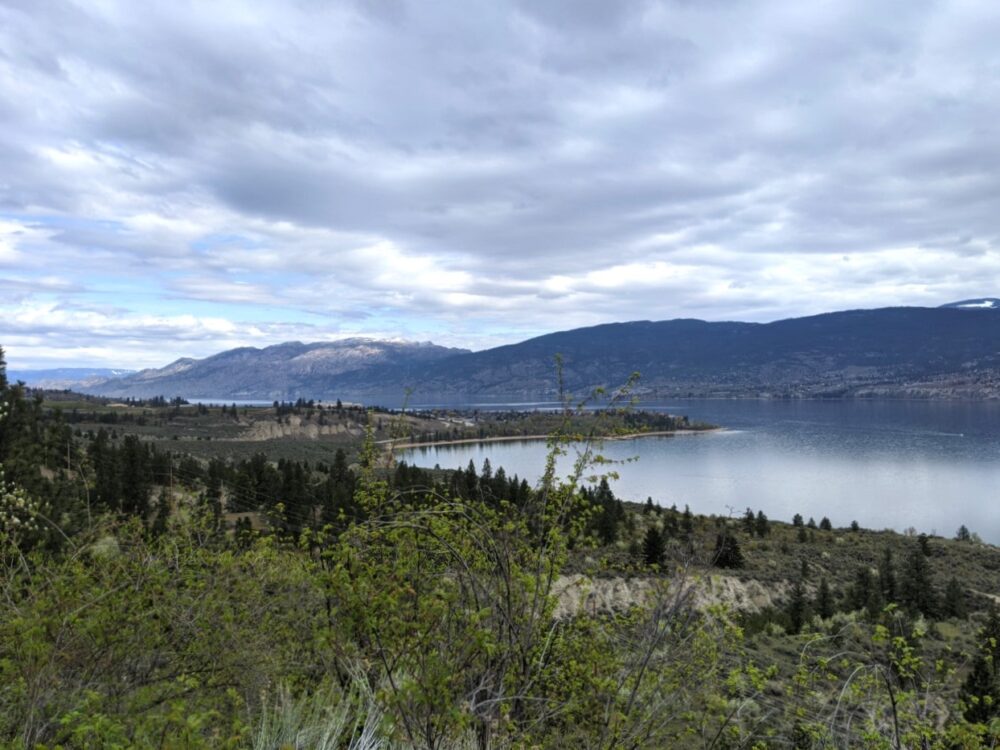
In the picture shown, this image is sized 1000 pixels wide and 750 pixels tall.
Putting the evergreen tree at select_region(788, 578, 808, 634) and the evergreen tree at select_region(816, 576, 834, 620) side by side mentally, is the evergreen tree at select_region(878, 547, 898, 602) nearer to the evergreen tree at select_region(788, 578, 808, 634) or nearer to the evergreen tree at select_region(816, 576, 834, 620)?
the evergreen tree at select_region(816, 576, 834, 620)

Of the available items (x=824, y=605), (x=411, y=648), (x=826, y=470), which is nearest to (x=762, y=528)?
(x=824, y=605)

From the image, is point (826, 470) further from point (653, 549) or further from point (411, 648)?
point (411, 648)

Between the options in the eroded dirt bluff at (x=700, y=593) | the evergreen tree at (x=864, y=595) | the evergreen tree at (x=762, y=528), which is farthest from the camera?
the evergreen tree at (x=762, y=528)

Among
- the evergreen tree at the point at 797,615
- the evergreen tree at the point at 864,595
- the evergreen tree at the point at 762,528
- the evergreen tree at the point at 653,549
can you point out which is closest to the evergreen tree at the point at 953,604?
the evergreen tree at the point at 864,595

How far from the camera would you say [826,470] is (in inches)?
3612

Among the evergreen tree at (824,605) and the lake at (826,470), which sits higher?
the evergreen tree at (824,605)

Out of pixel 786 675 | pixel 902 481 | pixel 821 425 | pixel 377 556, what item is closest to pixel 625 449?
pixel 821 425

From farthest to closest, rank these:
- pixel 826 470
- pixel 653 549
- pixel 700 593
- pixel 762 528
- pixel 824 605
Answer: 1. pixel 826 470
2. pixel 762 528
3. pixel 653 549
4. pixel 700 593
5. pixel 824 605

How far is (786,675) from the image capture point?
14539 millimetres

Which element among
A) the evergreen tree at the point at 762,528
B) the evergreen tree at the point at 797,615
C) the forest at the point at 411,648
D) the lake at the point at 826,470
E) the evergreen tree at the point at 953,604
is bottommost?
the lake at the point at 826,470

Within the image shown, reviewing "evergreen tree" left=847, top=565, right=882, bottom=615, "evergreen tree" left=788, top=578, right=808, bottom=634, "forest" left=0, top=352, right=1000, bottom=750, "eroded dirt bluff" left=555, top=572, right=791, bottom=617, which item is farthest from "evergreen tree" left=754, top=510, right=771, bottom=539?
"forest" left=0, top=352, right=1000, bottom=750

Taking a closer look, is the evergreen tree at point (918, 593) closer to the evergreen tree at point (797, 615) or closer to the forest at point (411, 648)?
the evergreen tree at point (797, 615)

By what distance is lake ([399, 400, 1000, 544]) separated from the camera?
2554 inches

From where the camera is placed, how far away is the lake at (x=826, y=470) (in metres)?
64.9
